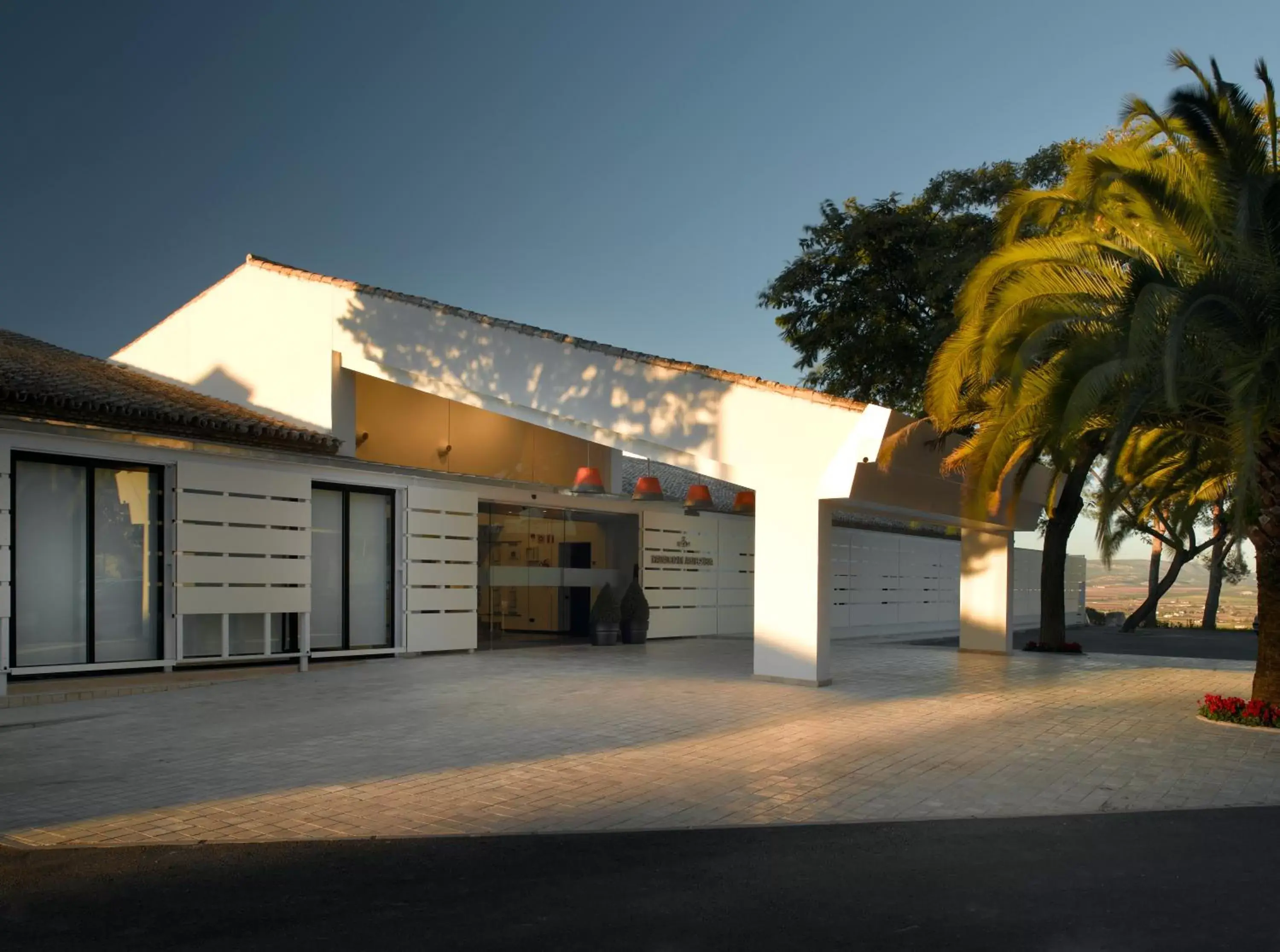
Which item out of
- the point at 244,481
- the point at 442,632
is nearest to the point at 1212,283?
the point at 244,481

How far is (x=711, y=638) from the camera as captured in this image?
24969 millimetres

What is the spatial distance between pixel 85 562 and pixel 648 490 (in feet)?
33.6

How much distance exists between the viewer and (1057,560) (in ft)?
72.0

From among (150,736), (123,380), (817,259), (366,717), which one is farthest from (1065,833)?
(817,259)

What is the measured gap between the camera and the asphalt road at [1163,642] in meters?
22.9

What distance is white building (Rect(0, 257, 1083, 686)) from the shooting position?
46.7ft

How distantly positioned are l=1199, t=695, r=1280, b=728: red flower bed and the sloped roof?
12553 millimetres

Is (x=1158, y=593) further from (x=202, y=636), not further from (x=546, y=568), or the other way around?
(x=202, y=636)

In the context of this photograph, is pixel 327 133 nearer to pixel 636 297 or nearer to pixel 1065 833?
pixel 636 297

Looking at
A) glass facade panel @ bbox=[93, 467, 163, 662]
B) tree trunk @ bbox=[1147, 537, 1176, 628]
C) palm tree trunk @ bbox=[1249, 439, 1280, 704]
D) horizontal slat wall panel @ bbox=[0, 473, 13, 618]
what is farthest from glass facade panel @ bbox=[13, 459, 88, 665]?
tree trunk @ bbox=[1147, 537, 1176, 628]

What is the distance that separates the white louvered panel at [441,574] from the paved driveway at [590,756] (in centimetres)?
286

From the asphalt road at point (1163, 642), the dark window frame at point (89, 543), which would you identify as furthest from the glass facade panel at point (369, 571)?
the asphalt road at point (1163, 642)

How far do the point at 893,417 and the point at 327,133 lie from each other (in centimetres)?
2353

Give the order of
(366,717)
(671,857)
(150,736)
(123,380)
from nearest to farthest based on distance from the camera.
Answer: (671,857)
(150,736)
(366,717)
(123,380)
